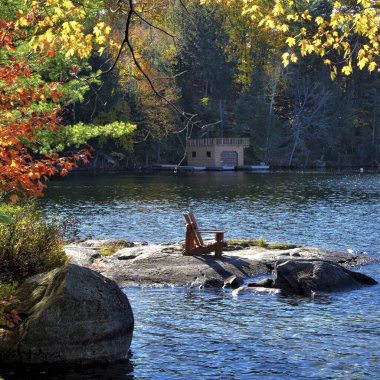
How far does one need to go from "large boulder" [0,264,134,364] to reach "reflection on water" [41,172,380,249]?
454 inches

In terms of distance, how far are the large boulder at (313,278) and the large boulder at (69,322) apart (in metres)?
7.61

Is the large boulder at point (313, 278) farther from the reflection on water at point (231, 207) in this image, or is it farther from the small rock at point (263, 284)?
Answer: the reflection on water at point (231, 207)

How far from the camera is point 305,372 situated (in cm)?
1274

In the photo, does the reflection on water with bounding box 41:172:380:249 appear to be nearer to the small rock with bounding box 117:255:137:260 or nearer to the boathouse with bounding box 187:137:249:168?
the small rock with bounding box 117:255:137:260

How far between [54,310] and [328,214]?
120ft

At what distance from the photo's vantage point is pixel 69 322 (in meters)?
12.7

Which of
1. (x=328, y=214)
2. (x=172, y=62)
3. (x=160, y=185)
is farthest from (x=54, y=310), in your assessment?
(x=172, y=62)

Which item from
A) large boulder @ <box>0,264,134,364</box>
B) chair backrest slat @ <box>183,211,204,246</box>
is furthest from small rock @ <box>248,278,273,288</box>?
large boulder @ <box>0,264,134,364</box>

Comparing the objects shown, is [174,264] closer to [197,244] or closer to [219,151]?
[197,244]

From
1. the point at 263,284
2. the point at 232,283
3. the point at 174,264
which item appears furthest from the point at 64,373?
the point at 174,264

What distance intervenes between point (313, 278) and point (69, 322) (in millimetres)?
9252

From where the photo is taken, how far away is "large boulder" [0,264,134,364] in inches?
497

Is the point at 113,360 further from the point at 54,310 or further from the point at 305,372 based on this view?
the point at 305,372

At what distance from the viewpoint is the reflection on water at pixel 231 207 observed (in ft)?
123
